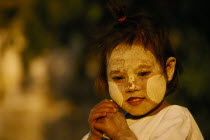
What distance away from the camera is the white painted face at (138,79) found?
196cm

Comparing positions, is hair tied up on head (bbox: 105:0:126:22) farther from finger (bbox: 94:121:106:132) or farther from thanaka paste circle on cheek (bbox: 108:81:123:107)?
finger (bbox: 94:121:106:132)

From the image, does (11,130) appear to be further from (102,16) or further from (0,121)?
(102,16)

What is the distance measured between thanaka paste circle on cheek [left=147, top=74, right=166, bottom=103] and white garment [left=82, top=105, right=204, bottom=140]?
2.6 inches

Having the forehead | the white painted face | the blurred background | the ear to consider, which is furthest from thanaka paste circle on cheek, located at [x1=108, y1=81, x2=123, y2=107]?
the blurred background

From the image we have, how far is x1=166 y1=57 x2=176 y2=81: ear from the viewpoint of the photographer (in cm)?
210

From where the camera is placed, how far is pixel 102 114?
6.77ft

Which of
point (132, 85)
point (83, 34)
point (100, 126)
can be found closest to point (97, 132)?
point (100, 126)

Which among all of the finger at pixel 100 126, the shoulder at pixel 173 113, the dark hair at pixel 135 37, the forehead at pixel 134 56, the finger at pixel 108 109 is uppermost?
the dark hair at pixel 135 37

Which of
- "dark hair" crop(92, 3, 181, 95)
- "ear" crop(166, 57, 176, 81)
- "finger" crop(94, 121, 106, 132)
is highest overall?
"dark hair" crop(92, 3, 181, 95)

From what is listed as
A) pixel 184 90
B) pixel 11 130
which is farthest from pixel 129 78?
pixel 11 130

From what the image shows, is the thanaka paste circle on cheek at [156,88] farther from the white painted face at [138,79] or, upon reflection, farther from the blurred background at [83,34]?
the blurred background at [83,34]

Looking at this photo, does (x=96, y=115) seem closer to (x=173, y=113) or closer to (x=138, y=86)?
(x=138, y=86)

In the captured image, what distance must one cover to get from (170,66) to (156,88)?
8.1 inches

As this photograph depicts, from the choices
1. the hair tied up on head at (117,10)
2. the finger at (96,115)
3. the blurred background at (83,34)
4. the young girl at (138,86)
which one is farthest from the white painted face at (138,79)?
the blurred background at (83,34)
